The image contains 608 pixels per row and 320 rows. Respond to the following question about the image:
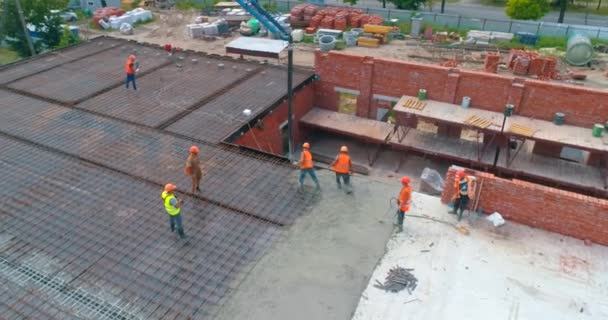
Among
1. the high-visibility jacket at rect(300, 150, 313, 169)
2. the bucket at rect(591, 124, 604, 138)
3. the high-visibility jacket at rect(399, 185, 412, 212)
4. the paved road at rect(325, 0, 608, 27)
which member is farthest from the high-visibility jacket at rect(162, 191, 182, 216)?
the paved road at rect(325, 0, 608, 27)

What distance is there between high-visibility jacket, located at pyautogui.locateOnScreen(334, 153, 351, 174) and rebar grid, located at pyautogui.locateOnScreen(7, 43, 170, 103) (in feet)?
37.2

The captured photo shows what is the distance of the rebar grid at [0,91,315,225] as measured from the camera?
41.6 ft

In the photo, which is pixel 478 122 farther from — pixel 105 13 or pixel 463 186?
pixel 105 13

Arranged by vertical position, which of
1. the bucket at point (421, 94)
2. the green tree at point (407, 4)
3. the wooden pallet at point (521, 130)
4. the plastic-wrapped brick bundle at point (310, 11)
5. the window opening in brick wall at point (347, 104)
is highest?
the green tree at point (407, 4)

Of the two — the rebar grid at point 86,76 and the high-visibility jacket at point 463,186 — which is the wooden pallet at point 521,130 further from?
the rebar grid at point 86,76

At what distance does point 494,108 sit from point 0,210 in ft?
57.7

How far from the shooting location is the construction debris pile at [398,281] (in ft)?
32.5

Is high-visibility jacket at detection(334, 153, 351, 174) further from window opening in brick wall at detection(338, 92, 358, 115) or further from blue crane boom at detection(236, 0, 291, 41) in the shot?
window opening in brick wall at detection(338, 92, 358, 115)

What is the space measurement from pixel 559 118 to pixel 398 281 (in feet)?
38.6

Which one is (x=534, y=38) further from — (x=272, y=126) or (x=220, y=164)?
(x=220, y=164)

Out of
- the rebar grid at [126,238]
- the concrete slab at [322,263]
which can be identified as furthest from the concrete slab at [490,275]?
the rebar grid at [126,238]

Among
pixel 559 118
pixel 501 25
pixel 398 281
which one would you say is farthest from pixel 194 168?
pixel 501 25

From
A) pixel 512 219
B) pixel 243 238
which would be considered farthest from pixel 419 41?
pixel 243 238

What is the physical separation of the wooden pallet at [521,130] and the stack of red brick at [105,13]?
38012 millimetres
